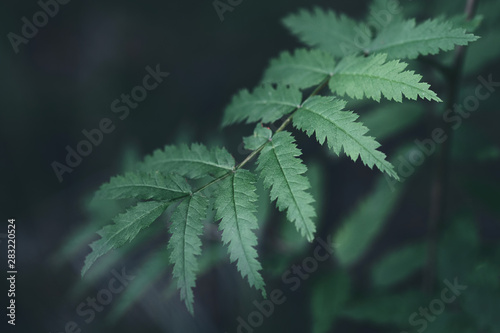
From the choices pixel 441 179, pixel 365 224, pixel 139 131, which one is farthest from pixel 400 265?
pixel 139 131

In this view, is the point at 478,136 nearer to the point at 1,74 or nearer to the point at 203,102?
the point at 203,102

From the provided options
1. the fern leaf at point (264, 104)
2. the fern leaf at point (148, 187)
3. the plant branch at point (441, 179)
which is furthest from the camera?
the plant branch at point (441, 179)

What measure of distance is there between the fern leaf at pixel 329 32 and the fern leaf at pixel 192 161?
0.60m

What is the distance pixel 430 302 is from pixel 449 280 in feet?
0.41

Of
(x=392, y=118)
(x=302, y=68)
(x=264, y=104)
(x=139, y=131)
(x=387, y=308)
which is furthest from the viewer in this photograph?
(x=139, y=131)

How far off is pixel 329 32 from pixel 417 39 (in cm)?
39

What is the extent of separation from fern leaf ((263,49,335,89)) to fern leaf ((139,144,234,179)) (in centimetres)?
37

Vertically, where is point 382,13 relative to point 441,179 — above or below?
above

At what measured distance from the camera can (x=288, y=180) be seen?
1174 mm

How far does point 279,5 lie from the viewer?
3.57 metres

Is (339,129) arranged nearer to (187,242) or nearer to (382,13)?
(187,242)

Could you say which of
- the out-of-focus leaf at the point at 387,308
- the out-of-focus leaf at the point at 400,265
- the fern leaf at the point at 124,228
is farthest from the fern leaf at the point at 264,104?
the out-of-focus leaf at the point at 400,265

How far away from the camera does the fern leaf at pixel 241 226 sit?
1.14 meters

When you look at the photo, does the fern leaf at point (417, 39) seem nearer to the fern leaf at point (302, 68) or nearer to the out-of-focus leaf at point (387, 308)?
the fern leaf at point (302, 68)
